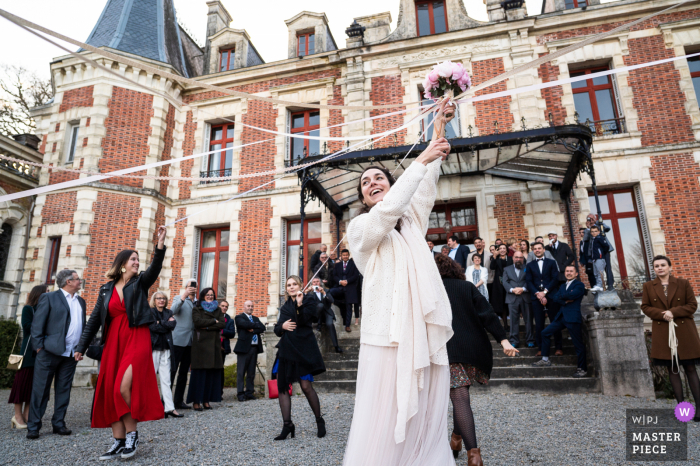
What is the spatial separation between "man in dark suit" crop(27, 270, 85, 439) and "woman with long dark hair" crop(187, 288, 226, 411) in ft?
5.77

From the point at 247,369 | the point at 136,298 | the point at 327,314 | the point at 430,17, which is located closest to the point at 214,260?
the point at 247,369

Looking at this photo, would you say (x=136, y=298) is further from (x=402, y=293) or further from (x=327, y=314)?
(x=327, y=314)

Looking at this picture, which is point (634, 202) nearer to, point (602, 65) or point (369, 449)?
point (602, 65)

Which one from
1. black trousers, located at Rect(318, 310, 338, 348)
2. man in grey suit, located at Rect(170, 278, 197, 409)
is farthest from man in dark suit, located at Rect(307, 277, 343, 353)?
man in grey suit, located at Rect(170, 278, 197, 409)

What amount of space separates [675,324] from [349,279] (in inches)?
215

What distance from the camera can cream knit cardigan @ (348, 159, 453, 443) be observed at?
2.03m

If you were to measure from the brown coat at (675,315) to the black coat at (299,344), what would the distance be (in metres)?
3.92

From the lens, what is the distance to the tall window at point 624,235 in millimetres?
10469

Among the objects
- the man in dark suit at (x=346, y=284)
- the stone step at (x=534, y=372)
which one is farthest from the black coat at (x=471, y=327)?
the man in dark suit at (x=346, y=284)

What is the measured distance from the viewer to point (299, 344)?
4770 mm

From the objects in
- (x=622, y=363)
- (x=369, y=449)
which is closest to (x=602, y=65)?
(x=622, y=363)

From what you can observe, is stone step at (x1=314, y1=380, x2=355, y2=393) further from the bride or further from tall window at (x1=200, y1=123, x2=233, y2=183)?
tall window at (x1=200, y1=123, x2=233, y2=183)

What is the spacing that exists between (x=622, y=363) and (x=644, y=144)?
701 centimetres

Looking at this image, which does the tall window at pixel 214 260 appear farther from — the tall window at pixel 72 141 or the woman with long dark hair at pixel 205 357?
the woman with long dark hair at pixel 205 357
